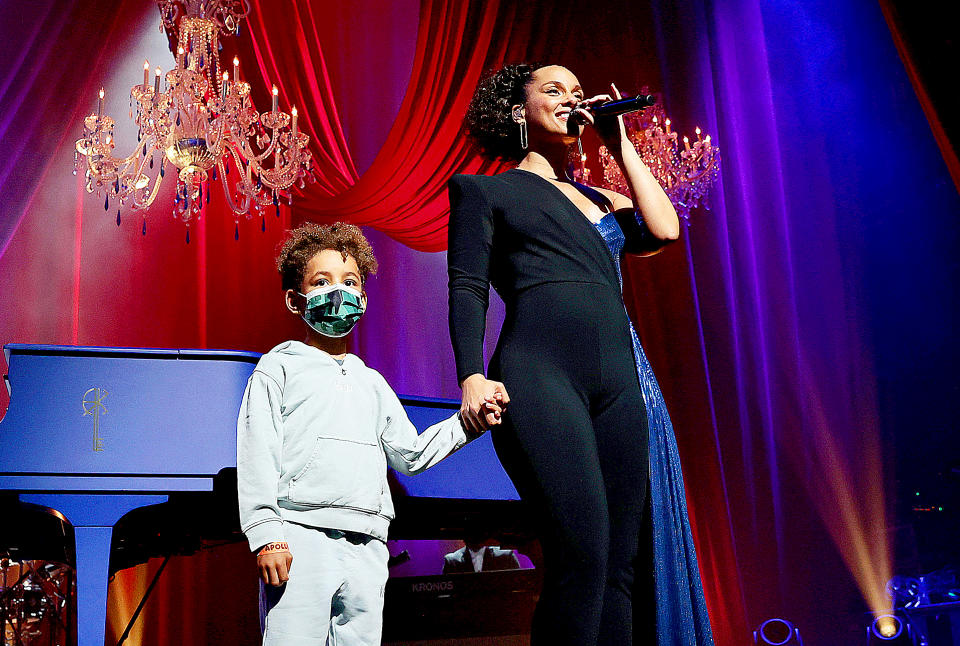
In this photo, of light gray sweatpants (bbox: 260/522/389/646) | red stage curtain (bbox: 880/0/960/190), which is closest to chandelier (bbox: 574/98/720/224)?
red stage curtain (bbox: 880/0/960/190)

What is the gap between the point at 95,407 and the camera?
2475 mm

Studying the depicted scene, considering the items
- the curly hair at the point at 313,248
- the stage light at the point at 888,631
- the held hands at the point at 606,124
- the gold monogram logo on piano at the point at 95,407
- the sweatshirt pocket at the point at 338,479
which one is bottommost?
the stage light at the point at 888,631

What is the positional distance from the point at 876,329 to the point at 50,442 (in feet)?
12.2

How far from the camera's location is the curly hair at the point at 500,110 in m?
1.81

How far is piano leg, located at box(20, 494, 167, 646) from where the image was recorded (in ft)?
7.50

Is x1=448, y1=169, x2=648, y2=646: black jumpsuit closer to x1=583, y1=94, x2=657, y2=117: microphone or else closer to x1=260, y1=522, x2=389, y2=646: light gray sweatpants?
x1=583, y1=94, x2=657, y2=117: microphone

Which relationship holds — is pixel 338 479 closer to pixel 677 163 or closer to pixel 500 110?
pixel 500 110

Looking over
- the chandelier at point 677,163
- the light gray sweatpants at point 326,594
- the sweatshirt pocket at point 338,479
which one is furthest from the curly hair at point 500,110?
the chandelier at point 677,163

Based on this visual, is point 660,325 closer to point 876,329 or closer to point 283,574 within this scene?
point 876,329

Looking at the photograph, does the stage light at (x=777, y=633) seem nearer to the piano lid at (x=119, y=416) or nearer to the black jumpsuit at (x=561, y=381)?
the piano lid at (x=119, y=416)

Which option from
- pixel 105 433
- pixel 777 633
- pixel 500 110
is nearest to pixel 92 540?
pixel 105 433

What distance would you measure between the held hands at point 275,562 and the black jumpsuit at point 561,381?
0.49 metres

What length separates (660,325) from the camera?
16.4 feet

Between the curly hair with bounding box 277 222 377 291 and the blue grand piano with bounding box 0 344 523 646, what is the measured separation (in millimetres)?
566
